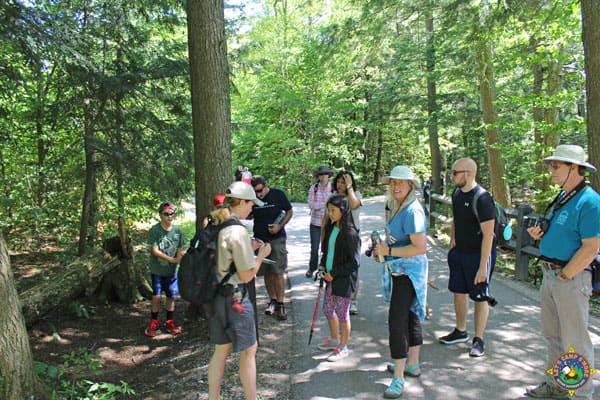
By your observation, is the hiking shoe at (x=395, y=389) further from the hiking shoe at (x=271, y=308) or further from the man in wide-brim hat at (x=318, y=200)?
the man in wide-brim hat at (x=318, y=200)

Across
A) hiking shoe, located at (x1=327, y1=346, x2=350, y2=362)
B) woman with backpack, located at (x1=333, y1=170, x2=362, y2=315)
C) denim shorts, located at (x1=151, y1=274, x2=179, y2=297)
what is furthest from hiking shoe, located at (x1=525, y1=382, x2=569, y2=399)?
denim shorts, located at (x1=151, y1=274, x2=179, y2=297)

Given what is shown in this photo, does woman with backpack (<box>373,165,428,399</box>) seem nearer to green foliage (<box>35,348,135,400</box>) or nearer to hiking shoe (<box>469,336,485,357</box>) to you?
hiking shoe (<box>469,336,485,357</box>)

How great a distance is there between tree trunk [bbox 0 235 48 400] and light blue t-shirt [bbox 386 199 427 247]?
3.14 metres

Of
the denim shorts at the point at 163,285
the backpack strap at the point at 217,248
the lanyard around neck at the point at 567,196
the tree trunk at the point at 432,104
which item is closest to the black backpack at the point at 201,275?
the backpack strap at the point at 217,248

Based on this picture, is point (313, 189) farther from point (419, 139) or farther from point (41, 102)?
point (419, 139)

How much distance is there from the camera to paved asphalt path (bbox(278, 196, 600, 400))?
3895 mm

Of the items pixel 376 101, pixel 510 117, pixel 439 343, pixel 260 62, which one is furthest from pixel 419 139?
pixel 439 343

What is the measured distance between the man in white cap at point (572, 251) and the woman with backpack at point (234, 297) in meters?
2.38

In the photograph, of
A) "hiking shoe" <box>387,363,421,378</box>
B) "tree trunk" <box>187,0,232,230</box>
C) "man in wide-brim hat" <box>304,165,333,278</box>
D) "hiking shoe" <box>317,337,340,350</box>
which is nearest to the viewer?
"hiking shoe" <box>387,363,421,378</box>

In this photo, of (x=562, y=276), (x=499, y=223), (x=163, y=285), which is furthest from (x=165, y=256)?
(x=562, y=276)

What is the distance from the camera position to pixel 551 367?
3641 millimetres

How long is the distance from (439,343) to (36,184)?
25.4 feet

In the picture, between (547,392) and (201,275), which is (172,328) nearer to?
(201,275)

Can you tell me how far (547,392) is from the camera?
3.65 metres
